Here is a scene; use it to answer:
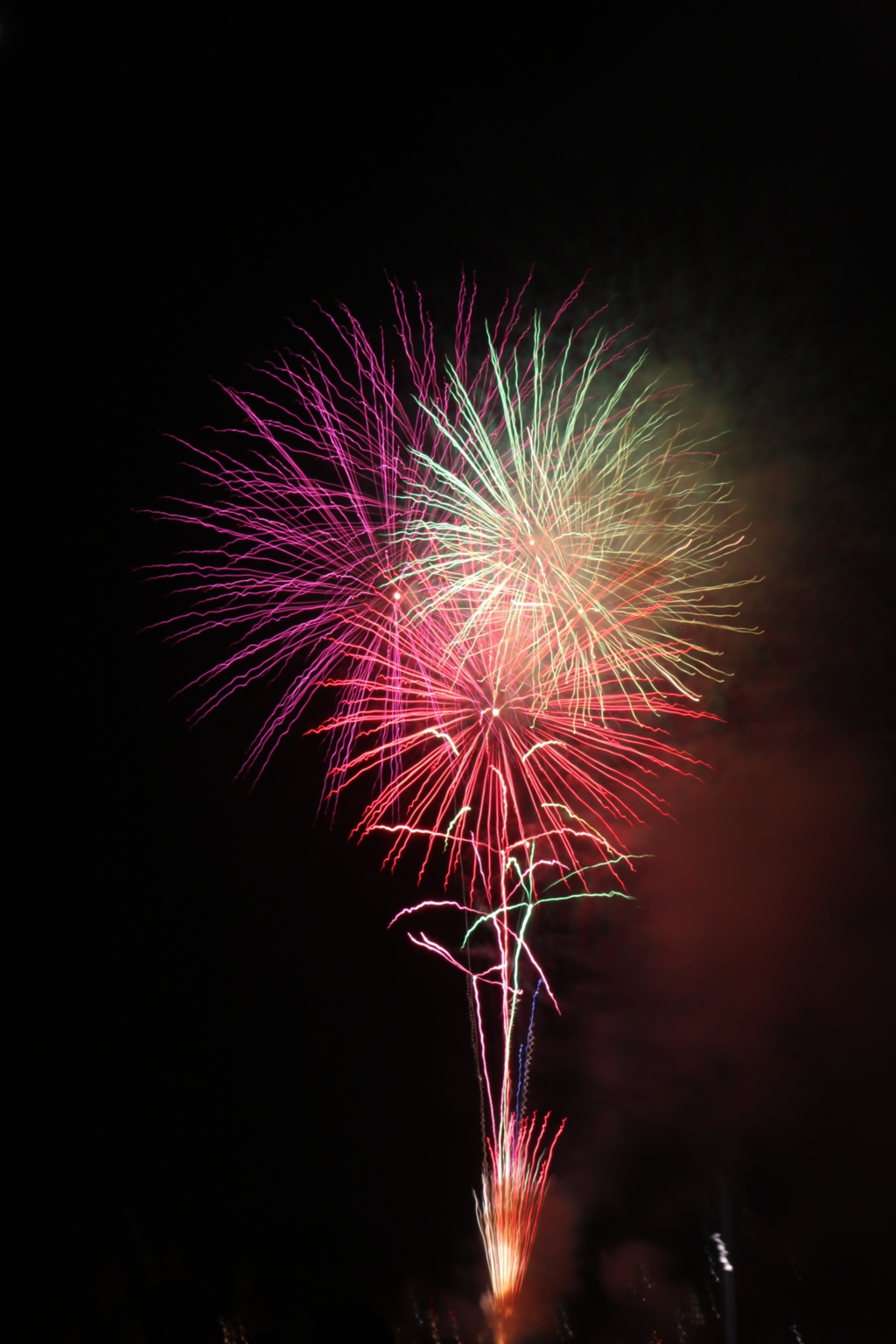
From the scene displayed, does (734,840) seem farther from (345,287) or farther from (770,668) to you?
(345,287)

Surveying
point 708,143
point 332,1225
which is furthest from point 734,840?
point 332,1225

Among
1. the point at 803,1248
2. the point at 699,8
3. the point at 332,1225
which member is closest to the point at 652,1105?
the point at 803,1248

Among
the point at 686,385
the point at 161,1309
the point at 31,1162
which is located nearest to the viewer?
the point at 686,385

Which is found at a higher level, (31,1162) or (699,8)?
(699,8)

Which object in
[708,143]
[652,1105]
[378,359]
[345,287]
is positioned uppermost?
[708,143]

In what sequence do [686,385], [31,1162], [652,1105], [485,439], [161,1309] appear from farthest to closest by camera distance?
[31,1162] → [161,1309] → [652,1105] → [686,385] → [485,439]

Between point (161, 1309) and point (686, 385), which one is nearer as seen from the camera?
point (686, 385)
